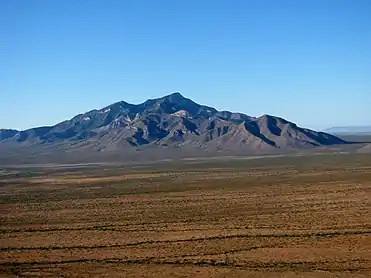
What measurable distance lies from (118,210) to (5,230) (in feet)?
38.0

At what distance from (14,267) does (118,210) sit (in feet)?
66.0

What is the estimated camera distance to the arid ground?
29844mm

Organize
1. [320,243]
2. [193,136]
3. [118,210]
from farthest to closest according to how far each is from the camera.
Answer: [193,136], [118,210], [320,243]

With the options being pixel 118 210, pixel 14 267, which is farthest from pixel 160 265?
pixel 118 210

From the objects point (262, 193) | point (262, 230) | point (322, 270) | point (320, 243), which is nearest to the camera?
point (322, 270)

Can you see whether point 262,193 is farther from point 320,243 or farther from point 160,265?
point 160,265

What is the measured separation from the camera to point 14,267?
101 ft

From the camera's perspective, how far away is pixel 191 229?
40062mm

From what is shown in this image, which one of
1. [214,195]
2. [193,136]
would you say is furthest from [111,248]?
[193,136]

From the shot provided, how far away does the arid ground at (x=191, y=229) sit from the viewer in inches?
1175

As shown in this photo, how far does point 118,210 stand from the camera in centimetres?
5062

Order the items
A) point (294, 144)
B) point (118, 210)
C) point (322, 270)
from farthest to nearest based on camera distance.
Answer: point (294, 144) → point (118, 210) → point (322, 270)

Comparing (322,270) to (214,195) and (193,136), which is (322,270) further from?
(193,136)

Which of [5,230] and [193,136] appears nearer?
[5,230]
